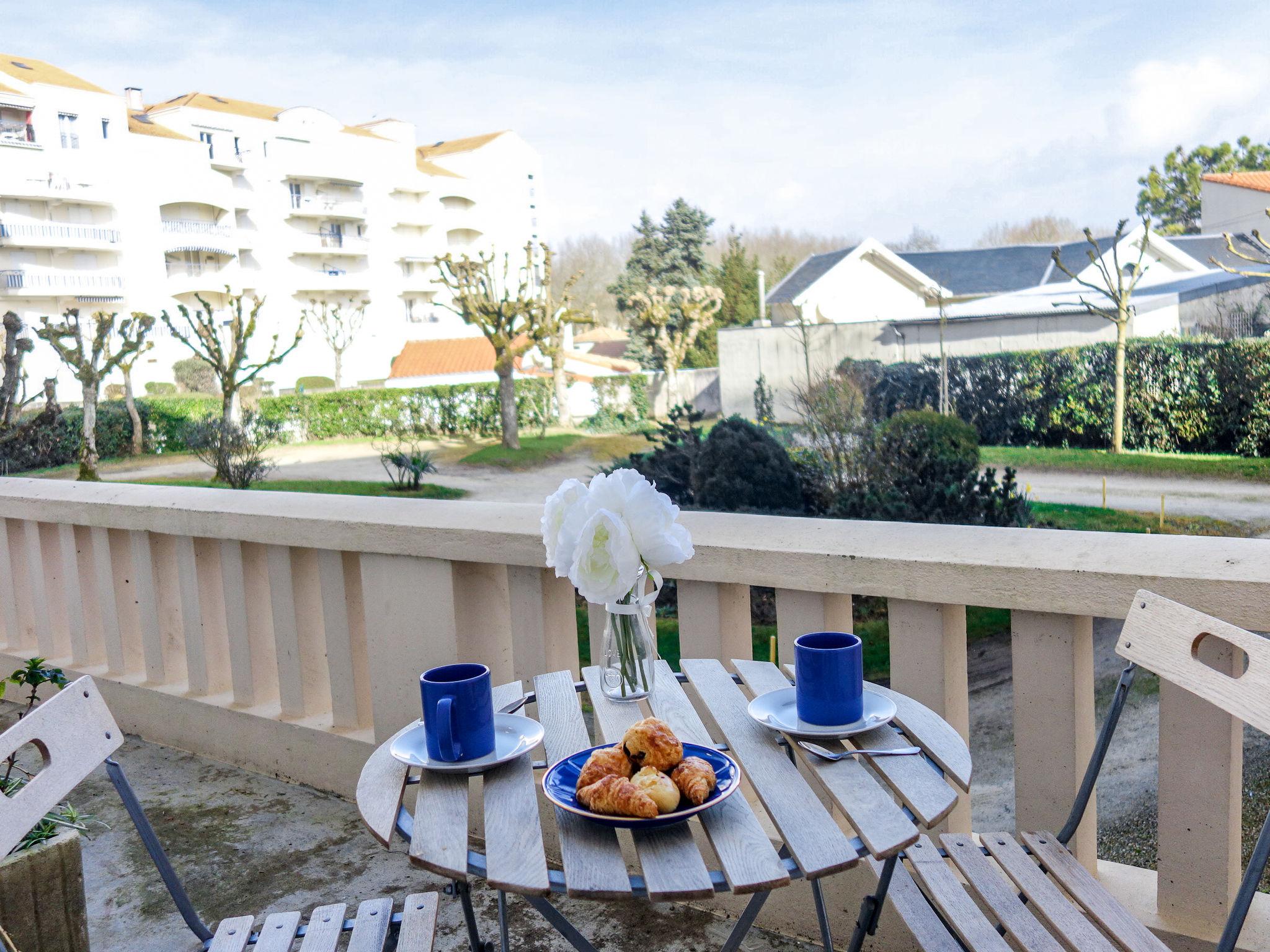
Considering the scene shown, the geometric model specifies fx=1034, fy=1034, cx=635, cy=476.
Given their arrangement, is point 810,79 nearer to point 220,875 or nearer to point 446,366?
point 446,366

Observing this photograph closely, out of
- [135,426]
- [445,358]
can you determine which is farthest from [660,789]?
[445,358]

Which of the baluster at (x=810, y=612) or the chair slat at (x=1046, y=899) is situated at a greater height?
the baluster at (x=810, y=612)

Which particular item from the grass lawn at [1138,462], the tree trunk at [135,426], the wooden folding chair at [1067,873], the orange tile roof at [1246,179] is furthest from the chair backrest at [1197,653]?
the orange tile roof at [1246,179]

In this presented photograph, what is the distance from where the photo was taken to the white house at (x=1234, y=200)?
31281 mm

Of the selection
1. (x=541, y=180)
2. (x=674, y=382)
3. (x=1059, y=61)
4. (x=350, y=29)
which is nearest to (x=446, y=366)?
(x=674, y=382)

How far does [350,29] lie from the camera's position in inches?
2472

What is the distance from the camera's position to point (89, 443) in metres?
16.1

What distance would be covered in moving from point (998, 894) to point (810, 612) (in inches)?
24.9

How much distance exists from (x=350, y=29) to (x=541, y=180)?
1570cm

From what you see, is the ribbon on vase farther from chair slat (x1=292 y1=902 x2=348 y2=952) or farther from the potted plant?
the potted plant

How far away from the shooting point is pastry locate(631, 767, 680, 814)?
1.15 m

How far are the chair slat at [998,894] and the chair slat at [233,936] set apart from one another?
101 centimetres

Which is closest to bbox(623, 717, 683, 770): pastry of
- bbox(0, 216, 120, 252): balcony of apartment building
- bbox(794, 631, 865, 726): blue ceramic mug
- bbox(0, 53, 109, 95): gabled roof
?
bbox(794, 631, 865, 726): blue ceramic mug

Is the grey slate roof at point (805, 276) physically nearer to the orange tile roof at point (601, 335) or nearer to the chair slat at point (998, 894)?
the orange tile roof at point (601, 335)
